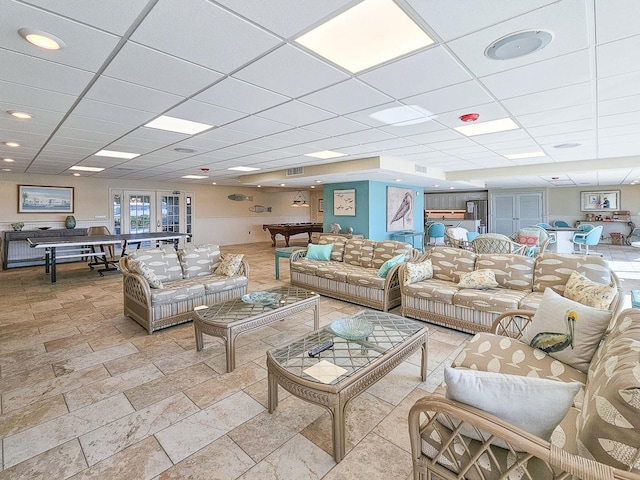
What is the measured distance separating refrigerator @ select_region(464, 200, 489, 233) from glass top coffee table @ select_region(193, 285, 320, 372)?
12.2 metres

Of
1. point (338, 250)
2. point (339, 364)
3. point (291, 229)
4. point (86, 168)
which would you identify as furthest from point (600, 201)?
point (86, 168)

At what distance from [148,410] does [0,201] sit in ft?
29.7

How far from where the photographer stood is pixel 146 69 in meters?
2.24

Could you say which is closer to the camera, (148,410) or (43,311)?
(148,410)

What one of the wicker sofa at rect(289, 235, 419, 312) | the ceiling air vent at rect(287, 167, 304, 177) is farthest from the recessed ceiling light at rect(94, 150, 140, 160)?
the wicker sofa at rect(289, 235, 419, 312)

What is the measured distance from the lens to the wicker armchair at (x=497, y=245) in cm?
466

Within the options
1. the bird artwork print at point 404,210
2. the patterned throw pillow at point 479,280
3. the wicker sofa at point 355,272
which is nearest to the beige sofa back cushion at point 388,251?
the wicker sofa at point 355,272

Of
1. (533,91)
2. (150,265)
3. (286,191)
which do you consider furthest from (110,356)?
(286,191)

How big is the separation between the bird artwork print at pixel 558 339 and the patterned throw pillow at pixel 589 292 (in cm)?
70

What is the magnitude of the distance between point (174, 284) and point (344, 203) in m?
5.28

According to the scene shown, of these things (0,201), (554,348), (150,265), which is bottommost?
(554,348)

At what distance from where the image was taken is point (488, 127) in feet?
12.6

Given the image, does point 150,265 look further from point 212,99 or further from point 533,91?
point 533,91

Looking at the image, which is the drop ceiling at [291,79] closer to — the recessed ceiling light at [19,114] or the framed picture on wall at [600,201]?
the recessed ceiling light at [19,114]
